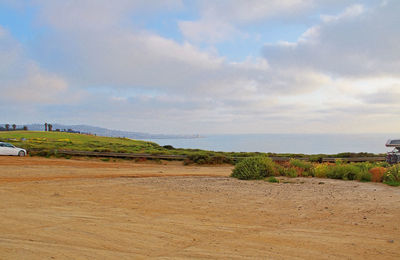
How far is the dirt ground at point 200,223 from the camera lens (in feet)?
17.3

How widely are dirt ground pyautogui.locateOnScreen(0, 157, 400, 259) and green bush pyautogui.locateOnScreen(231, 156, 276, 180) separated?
2932mm

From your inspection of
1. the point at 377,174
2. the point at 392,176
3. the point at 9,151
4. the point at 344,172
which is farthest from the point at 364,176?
the point at 9,151

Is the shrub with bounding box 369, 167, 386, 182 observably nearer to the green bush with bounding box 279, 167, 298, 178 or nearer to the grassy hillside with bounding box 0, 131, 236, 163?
the green bush with bounding box 279, 167, 298, 178

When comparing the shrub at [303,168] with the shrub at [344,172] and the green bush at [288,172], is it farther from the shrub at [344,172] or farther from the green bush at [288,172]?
the shrub at [344,172]

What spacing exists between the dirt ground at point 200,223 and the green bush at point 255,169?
2932mm

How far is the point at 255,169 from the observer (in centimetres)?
1498

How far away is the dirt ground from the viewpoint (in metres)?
5.27

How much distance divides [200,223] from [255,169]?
8365 millimetres

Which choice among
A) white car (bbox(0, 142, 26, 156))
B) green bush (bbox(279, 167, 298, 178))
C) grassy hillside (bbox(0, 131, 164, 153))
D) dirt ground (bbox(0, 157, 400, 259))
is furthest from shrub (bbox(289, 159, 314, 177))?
white car (bbox(0, 142, 26, 156))

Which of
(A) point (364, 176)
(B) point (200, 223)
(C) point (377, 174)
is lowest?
(B) point (200, 223)

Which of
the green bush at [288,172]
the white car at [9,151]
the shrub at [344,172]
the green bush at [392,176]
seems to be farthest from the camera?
the white car at [9,151]

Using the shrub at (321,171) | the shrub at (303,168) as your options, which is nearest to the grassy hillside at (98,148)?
the shrub at (303,168)

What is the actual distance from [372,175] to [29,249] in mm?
12718

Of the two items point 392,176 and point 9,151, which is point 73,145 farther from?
point 392,176
